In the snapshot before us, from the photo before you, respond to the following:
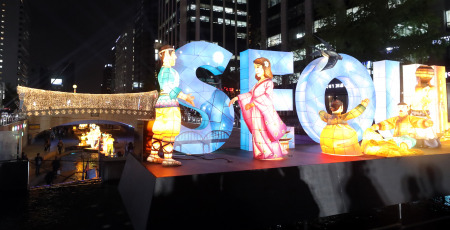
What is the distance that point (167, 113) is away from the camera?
6.40 metres

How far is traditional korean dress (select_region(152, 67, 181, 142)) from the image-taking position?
6.36 metres

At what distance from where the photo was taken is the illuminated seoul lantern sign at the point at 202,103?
26.5 ft

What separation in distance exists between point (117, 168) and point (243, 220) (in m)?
5.50

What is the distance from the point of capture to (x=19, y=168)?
8109 mm

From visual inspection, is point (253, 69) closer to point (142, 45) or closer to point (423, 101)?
point (423, 101)

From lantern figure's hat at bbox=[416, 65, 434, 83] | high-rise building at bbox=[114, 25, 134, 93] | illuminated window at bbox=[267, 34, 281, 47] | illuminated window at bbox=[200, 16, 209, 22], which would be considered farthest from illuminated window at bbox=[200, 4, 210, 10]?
lantern figure's hat at bbox=[416, 65, 434, 83]

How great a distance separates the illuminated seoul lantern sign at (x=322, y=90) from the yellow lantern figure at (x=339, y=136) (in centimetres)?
76

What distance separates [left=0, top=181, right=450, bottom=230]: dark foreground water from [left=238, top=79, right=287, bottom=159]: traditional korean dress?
6.06 ft

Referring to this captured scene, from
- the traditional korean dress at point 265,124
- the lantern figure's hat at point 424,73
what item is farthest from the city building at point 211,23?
the traditional korean dress at point 265,124

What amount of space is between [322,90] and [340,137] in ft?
6.26

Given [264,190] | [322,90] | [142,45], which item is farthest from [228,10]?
[264,190]

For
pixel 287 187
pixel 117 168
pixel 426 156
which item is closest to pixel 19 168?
pixel 117 168

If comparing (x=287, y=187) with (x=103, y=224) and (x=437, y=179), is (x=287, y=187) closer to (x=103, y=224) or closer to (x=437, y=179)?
(x=103, y=224)

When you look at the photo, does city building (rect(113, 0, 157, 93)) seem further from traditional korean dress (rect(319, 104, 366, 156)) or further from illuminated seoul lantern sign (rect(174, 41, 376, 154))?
traditional korean dress (rect(319, 104, 366, 156))
